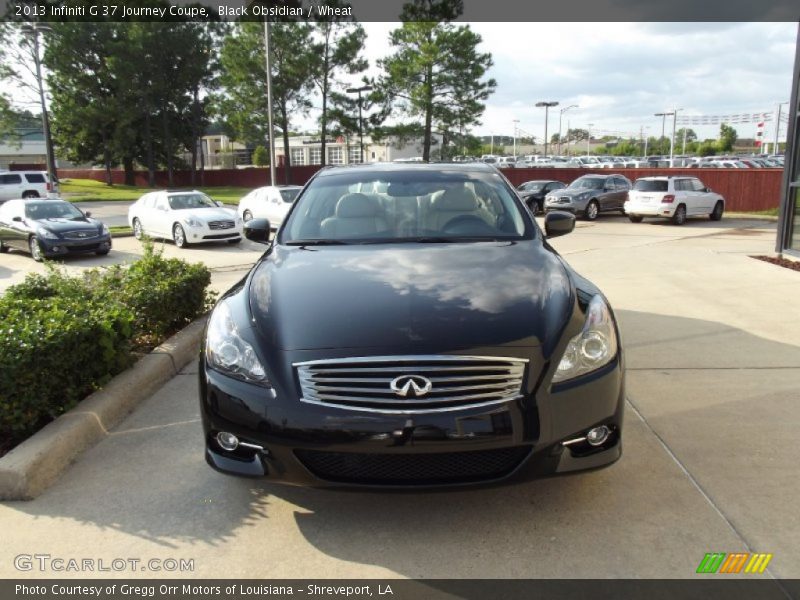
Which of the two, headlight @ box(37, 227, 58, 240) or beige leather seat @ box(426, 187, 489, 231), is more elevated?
beige leather seat @ box(426, 187, 489, 231)

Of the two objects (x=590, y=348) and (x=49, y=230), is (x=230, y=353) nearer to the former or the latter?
(x=590, y=348)

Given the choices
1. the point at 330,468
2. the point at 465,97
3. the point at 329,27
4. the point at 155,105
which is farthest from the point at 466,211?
the point at 155,105

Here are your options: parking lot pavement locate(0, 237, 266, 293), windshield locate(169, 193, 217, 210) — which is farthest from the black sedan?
windshield locate(169, 193, 217, 210)

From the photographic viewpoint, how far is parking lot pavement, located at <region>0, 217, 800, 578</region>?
2.76 metres

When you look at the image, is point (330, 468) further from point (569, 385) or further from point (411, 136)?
point (411, 136)

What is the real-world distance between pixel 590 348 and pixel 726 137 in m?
119

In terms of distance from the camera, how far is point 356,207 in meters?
4.50

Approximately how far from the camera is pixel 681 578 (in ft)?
8.59

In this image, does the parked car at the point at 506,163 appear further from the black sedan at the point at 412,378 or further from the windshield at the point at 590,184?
the black sedan at the point at 412,378

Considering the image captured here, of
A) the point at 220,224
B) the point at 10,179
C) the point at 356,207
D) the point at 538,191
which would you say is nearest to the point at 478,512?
the point at 356,207

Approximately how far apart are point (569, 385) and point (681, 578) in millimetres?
873

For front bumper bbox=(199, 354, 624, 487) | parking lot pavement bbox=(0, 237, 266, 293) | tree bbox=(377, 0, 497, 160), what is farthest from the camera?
tree bbox=(377, 0, 497, 160)

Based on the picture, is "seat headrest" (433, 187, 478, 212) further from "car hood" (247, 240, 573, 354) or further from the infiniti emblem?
the infiniti emblem

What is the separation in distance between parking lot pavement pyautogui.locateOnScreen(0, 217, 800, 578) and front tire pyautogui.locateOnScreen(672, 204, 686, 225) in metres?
17.7
